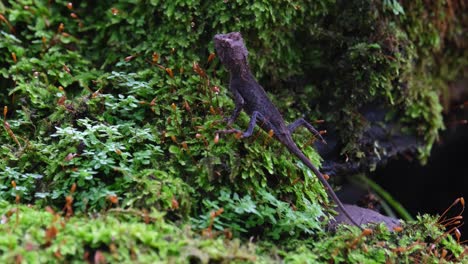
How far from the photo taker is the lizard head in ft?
12.1

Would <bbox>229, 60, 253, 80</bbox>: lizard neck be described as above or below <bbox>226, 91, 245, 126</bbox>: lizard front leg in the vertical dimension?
above

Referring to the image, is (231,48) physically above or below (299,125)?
above

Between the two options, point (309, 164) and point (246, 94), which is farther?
point (246, 94)

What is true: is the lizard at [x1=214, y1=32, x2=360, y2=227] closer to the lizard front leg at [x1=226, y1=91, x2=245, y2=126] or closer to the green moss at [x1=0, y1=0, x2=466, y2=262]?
the lizard front leg at [x1=226, y1=91, x2=245, y2=126]

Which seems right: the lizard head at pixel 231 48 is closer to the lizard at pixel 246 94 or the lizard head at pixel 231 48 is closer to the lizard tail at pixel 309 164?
the lizard at pixel 246 94

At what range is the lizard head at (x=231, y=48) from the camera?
370cm

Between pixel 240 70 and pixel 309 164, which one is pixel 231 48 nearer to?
pixel 240 70

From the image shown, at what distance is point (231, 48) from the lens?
3.71 metres

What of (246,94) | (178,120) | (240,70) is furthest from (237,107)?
(178,120)

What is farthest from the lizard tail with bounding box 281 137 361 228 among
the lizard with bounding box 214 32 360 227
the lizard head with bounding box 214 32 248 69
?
the lizard head with bounding box 214 32 248 69

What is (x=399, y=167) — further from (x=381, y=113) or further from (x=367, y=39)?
(x=367, y=39)

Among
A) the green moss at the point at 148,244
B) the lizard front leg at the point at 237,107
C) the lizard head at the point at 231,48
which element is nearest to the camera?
the green moss at the point at 148,244

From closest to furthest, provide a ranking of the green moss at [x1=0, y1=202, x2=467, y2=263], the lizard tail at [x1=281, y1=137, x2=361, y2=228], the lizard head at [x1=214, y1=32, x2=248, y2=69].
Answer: the green moss at [x1=0, y1=202, x2=467, y2=263]
the lizard tail at [x1=281, y1=137, x2=361, y2=228]
the lizard head at [x1=214, y1=32, x2=248, y2=69]

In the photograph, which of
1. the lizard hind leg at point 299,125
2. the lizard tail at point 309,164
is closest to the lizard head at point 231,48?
the lizard hind leg at point 299,125
